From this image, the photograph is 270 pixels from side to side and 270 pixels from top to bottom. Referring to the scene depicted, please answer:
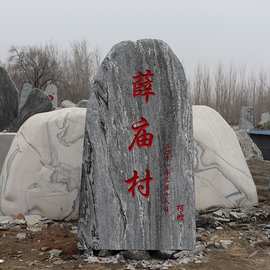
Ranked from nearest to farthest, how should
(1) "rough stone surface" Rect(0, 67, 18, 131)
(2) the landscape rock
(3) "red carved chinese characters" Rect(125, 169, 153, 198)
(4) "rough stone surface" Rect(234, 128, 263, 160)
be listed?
(3) "red carved chinese characters" Rect(125, 169, 153, 198), (2) the landscape rock, (4) "rough stone surface" Rect(234, 128, 263, 160), (1) "rough stone surface" Rect(0, 67, 18, 131)

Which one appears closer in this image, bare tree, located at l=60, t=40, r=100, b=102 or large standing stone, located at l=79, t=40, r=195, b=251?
large standing stone, located at l=79, t=40, r=195, b=251

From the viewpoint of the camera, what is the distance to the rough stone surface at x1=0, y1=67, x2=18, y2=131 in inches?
368

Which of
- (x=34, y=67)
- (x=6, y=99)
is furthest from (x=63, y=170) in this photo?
(x=34, y=67)

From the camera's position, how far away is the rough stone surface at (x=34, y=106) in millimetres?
9626

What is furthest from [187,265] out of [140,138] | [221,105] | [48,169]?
[221,105]

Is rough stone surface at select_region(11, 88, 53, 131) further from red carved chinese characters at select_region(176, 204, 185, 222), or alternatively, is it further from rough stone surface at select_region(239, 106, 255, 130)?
rough stone surface at select_region(239, 106, 255, 130)

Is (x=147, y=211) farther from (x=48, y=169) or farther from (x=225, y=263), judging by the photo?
(x=48, y=169)

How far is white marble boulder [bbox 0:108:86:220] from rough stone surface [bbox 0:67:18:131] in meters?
4.46

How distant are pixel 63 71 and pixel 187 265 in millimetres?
25464

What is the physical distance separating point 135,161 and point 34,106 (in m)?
6.72

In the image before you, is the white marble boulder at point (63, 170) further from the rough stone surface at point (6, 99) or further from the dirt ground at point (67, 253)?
the rough stone surface at point (6, 99)

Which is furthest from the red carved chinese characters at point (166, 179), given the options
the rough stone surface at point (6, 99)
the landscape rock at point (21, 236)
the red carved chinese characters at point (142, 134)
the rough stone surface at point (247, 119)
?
the rough stone surface at point (247, 119)

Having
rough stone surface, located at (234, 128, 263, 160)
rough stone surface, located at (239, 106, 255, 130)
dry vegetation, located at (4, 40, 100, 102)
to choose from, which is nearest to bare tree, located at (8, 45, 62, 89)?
dry vegetation, located at (4, 40, 100, 102)

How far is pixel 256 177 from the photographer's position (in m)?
6.78
